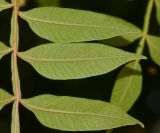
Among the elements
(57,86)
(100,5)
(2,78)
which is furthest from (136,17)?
(2,78)

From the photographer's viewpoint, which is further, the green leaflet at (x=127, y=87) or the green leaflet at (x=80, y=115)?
the green leaflet at (x=127, y=87)

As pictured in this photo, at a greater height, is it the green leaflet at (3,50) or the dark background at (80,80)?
the green leaflet at (3,50)

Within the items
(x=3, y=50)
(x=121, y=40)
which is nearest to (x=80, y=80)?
(x=121, y=40)

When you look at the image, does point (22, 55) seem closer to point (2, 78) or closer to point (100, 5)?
point (100, 5)

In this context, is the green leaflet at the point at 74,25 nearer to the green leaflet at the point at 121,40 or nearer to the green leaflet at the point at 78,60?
the green leaflet at the point at 78,60

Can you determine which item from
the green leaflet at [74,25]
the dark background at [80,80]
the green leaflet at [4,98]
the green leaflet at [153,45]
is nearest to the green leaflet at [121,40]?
the green leaflet at [153,45]

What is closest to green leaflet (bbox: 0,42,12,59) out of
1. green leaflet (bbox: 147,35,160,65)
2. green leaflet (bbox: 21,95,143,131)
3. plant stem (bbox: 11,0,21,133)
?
plant stem (bbox: 11,0,21,133)

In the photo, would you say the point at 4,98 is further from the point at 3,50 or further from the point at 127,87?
the point at 127,87
